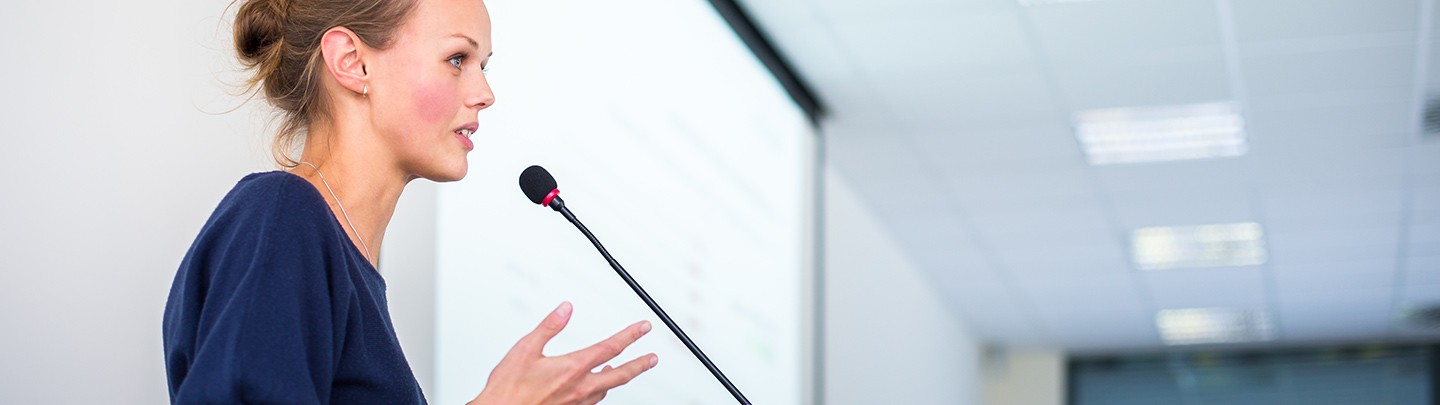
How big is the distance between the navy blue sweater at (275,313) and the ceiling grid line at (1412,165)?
3.52m

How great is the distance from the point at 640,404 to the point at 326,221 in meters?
1.84

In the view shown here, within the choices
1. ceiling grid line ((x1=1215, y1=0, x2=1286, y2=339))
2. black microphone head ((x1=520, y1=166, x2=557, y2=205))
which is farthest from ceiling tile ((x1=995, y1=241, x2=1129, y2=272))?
black microphone head ((x1=520, y1=166, x2=557, y2=205))

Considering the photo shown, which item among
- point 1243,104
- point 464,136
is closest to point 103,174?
point 464,136

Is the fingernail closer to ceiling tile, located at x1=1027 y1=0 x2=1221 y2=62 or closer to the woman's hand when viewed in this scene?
the woman's hand

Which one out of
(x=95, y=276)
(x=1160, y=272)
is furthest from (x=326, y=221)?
(x=1160, y=272)

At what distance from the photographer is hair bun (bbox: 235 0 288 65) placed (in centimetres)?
141

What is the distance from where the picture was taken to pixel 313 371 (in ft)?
3.71

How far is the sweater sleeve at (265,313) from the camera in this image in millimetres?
1072

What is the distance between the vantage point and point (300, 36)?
54.8 inches

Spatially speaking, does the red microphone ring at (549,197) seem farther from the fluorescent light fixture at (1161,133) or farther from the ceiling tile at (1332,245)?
the ceiling tile at (1332,245)

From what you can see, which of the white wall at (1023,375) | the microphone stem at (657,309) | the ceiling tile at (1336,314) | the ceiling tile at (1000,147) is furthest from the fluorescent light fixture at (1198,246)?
the microphone stem at (657,309)

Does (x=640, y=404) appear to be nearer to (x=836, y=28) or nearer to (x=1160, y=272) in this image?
(x=836, y=28)

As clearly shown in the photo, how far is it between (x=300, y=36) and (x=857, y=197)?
461cm

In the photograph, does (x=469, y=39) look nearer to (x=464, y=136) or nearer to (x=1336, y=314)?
(x=464, y=136)
